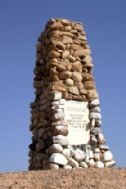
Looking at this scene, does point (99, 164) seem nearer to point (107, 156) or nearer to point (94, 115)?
point (107, 156)

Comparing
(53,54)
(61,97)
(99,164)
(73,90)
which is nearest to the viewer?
(61,97)

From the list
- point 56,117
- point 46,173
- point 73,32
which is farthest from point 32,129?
point 46,173

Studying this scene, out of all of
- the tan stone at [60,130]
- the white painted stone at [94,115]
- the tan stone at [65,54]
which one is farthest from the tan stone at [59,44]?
the tan stone at [60,130]

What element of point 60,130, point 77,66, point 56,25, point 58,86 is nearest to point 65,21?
point 56,25

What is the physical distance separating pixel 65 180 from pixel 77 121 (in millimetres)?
4495

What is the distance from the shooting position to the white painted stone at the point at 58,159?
11.9 m

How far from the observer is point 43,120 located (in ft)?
42.5

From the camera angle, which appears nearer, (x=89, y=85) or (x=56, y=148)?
(x=56, y=148)

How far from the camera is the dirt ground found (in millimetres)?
8117

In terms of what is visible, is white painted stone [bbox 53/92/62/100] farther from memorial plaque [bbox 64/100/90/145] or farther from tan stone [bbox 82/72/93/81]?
tan stone [bbox 82/72/93/81]

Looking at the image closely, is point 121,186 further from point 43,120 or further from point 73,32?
point 73,32

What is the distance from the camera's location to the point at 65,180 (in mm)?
8359

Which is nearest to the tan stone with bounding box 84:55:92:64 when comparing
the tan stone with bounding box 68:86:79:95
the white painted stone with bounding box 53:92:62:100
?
the tan stone with bounding box 68:86:79:95

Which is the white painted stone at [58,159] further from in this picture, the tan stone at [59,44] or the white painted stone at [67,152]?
the tan stone at [59,44]
